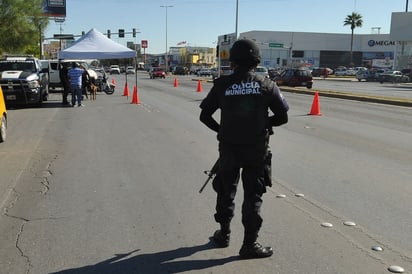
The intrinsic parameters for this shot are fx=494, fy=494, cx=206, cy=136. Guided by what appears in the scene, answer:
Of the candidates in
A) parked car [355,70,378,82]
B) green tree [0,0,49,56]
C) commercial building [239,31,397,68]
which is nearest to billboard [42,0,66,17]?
green tree [0,0,49,56]

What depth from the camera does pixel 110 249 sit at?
4.51 m

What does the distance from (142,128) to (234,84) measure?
9.13m

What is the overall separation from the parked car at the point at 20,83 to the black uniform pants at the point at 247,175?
1607 cm

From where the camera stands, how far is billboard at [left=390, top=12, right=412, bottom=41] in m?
63.5

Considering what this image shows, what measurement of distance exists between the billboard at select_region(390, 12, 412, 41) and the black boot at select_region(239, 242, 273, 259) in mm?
65737

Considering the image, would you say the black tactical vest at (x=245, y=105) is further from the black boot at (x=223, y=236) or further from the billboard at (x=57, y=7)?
the billboard at (x=57, y=7)

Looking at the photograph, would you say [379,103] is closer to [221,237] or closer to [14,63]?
[14,63]

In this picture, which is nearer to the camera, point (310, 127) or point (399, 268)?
point (399, 268)

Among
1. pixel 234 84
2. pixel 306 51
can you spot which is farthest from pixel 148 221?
pixel 306 51

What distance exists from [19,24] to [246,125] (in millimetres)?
27841

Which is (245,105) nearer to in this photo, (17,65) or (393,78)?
(17,65)

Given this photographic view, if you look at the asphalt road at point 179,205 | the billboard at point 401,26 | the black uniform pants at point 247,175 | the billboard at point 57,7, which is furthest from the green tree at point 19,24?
the billboard at point 401,26

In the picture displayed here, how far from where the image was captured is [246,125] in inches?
162

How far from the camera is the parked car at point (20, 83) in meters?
18.5
